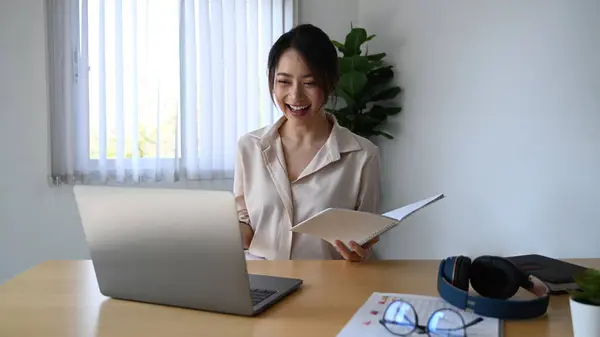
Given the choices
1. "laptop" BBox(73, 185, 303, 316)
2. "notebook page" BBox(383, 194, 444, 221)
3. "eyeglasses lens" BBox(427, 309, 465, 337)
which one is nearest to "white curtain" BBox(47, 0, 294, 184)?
"laptop" BBox(73, 185, 303, 316)

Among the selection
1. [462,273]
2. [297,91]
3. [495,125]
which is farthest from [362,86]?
[462,273]

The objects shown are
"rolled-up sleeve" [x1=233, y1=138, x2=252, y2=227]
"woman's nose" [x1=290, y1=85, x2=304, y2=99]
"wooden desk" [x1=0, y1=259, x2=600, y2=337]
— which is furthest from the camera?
"rolled-up sleeve" [x1=233, y1=138, x2=252, y2=227]

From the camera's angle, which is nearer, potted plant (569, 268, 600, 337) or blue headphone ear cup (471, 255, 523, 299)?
potted plant (569, 268, 600, 337)

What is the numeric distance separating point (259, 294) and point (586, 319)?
0.57 meters

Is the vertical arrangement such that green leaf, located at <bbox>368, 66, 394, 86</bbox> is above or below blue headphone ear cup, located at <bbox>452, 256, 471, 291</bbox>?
above

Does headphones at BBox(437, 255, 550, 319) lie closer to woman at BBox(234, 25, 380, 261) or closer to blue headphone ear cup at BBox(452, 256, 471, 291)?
blue headphone ear cup at BBox(452, 256, 471, 291)

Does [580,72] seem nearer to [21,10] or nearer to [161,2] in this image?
[161,2]

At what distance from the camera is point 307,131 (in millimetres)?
1737

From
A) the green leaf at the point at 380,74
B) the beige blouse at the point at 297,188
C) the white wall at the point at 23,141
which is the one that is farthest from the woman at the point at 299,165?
the white wall at the point at 23,141

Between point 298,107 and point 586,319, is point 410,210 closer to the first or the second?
point 586,319

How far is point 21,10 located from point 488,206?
2.28 metres

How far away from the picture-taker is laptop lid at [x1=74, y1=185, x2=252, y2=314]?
906 millimetres

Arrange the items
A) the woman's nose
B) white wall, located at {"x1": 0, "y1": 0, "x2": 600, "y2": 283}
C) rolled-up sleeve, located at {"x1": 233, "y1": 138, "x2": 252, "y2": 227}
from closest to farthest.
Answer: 1. the woman's nose
2. rolled-up sleeve, located at {"x1": 233, "y1": 138, "x2": 252, "y2": 227}
3. white wall, located at {"x1": 0, "y1": 0, "x2": 600, "y2": 283}

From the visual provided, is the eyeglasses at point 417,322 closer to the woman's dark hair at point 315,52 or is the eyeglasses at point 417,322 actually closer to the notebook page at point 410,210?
the notebook page at point 410,210
